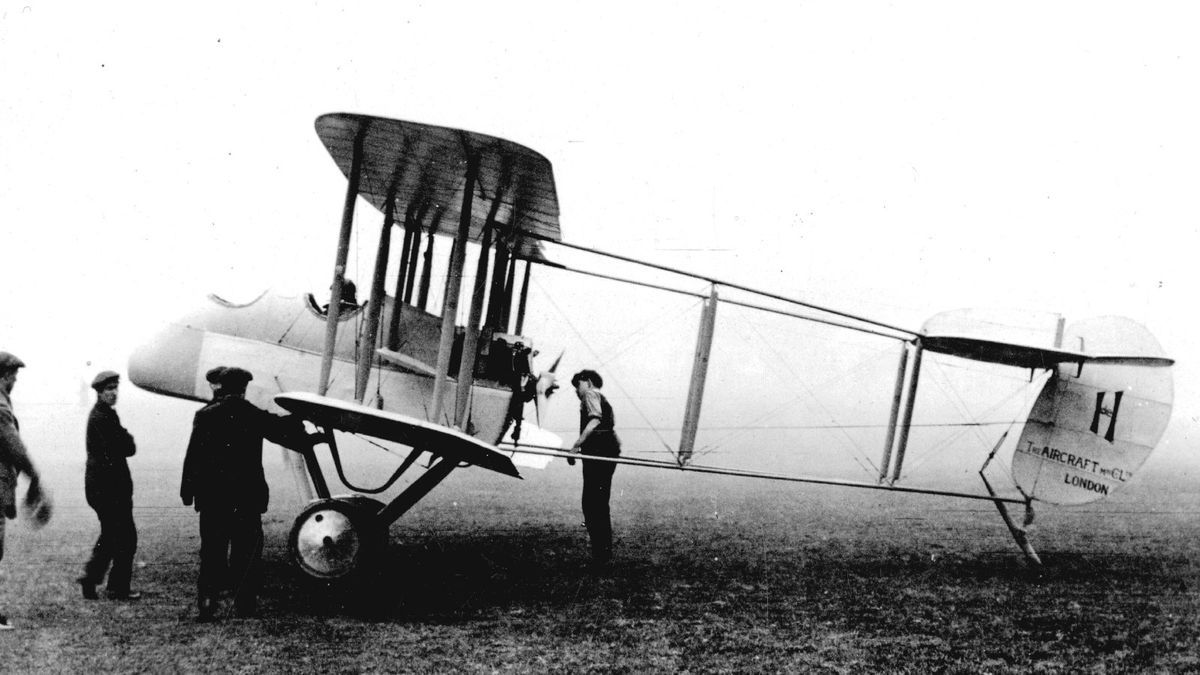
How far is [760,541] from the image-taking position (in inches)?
317

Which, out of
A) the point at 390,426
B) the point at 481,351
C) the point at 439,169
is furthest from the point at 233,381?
the point at 481,351

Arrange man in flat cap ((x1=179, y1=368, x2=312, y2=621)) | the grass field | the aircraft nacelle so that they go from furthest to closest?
the aircraft nacelle, man in flat cap ((x1=179, y1=368, x2=312, y2=621)), the grass field

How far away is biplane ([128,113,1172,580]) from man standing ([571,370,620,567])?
31cm

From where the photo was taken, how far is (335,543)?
16.4 ft

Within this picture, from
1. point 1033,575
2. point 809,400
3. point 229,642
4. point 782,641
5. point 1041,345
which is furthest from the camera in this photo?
point 809,400

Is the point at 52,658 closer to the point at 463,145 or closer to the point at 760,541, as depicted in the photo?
the point at 463,145

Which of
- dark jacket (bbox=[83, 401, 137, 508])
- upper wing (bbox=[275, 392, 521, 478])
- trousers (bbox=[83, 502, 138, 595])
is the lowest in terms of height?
trousers (bbox=[83, 502, 138, 595])

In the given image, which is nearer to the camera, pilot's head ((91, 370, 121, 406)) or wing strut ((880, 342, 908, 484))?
pilot's head ((91, 370, 121, 406))

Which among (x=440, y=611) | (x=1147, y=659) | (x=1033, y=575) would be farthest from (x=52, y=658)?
(x=1033, y=575)

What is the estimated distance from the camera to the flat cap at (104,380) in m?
5.05

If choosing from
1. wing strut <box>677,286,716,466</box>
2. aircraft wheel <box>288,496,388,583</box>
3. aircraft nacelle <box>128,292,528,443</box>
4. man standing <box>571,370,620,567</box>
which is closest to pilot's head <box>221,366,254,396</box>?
aircraft wheel <box>288,496,388,583</box>

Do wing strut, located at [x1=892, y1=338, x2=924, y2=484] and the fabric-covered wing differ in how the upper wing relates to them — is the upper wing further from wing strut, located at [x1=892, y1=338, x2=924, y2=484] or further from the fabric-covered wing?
wing strut, located at [x1=892, y1=338, x2=924, y2=484]

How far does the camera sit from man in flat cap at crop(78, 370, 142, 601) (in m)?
4.91

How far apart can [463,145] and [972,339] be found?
4528mm
